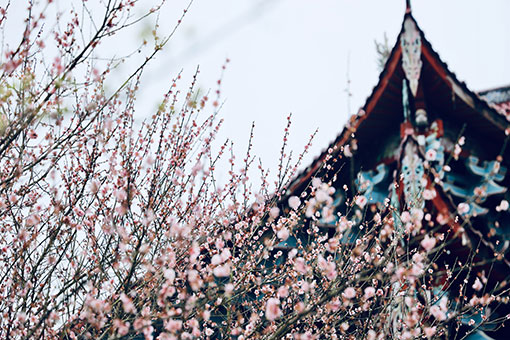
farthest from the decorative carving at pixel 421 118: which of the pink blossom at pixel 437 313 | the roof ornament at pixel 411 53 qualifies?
the pink blossom at pixel 437 313

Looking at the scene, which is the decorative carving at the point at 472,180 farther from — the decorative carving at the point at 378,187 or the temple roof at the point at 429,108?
the decorative carving at the point at 378,187

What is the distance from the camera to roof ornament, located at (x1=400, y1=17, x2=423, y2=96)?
4.70 metres

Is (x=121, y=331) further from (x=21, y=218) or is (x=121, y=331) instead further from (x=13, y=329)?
(x=21, y=218)

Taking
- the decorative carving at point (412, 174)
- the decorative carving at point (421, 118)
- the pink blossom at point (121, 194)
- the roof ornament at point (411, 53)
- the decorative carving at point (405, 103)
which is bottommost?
the decorative carving at point (412, 174)

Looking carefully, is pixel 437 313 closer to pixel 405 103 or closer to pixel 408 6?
pixel 405 103

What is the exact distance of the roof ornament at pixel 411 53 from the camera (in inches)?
185

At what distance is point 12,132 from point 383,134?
14.4 ft

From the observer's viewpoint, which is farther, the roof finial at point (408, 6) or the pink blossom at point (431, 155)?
the roof finial at point (408, 6)

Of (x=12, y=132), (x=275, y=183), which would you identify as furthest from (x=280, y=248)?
(x=12, y=132)

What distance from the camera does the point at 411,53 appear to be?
477cm

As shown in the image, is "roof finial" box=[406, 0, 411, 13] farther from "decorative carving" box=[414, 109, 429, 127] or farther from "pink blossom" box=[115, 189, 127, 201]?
"pink blossom" box=[115, 189, 127, 201]

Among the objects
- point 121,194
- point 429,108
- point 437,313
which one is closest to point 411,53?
point 429,108

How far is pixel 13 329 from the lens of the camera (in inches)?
144

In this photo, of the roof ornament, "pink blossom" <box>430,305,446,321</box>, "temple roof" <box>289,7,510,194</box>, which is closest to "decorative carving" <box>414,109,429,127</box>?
the roof ornament
